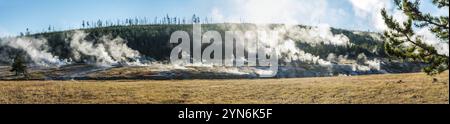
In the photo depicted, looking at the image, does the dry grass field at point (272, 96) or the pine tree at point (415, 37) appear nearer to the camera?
the pine tree at point (415, 37)

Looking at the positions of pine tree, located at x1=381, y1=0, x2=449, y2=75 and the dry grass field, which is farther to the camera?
the dry grass field

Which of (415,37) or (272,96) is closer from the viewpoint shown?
(415,37)

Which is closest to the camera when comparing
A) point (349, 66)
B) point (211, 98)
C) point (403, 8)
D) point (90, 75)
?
point (403, 8)

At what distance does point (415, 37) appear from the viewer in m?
35.9

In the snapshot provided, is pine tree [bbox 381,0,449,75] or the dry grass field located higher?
Answer: pine tree [bbox 381,0,449,75]

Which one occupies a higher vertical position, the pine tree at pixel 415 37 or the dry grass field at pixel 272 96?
the pine tree at pixel 415 37

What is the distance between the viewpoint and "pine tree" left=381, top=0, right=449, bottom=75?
114 ft

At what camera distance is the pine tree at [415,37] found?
34.9m

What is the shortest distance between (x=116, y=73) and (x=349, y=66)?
78.9 meters
